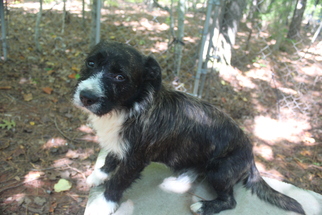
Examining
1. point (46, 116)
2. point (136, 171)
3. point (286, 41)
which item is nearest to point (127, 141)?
point (136, 171)

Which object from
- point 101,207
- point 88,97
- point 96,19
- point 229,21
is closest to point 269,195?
point 101,207

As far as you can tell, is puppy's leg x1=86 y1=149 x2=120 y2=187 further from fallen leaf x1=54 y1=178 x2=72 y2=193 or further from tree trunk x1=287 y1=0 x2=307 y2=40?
tree trunk x1=287 y1=0 x2=307 y2=40

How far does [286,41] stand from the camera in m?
7.25

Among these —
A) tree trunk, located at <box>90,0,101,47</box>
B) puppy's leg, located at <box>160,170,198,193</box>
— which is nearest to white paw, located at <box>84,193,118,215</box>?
puppy's leg, located at <box>160,170,198,193</box>

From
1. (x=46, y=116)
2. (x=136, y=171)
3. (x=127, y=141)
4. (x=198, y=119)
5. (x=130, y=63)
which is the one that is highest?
(x=130, y=63)

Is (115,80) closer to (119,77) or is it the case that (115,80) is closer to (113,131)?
(119,77)

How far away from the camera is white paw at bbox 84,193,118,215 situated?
255 cm

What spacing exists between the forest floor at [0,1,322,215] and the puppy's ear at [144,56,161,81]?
2150mm

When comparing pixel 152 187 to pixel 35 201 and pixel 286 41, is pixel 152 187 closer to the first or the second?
pixel 35 201

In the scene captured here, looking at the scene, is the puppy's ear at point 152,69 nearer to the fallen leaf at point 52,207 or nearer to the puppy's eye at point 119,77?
the puppy's eye at point 119,77

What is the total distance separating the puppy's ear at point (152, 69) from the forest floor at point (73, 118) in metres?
2.15

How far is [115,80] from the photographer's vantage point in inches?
89.1

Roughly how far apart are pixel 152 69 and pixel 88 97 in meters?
0.70

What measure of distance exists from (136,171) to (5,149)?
8.64ft
